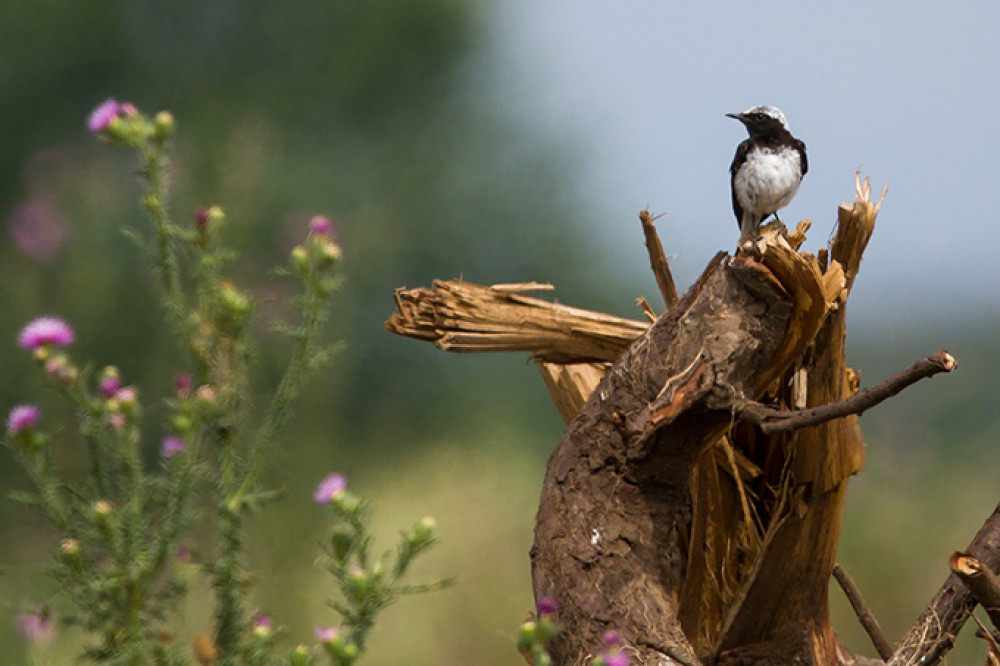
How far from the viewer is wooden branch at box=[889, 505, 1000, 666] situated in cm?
241

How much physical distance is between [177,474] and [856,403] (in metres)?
1.22

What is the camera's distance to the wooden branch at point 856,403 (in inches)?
82.1

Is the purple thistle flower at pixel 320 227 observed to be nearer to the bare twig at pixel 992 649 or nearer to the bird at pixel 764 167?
the bird at pixel 764 167

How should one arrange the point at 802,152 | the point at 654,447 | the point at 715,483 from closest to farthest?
the point at 654,447
the point at 715,483
the point at 802,152

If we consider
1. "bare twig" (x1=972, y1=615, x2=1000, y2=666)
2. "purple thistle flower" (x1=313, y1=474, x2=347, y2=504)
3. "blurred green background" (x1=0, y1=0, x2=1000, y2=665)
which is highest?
"blurred green background" (x1=0, y1=0, x2=1000, y2=665)

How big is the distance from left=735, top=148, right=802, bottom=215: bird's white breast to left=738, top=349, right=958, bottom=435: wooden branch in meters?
0.82

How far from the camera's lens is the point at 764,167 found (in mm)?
2914

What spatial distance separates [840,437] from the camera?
2562mm

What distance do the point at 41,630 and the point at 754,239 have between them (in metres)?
1.63

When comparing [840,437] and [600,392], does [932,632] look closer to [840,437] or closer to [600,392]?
[840,437]

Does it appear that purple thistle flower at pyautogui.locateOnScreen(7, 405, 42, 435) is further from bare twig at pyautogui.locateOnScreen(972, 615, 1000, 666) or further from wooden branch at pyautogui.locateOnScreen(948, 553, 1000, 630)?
bare twig at pyautogui.locateOnScreen(972, 615, 1000, 666)

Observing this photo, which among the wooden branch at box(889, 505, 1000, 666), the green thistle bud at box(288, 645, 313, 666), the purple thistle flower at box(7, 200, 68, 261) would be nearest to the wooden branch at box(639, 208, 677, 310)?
the wooden branch at box(889, 505, 1000, 666)

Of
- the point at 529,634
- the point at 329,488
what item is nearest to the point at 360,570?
the point at 329,488

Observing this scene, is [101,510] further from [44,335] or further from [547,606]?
[547,606]
